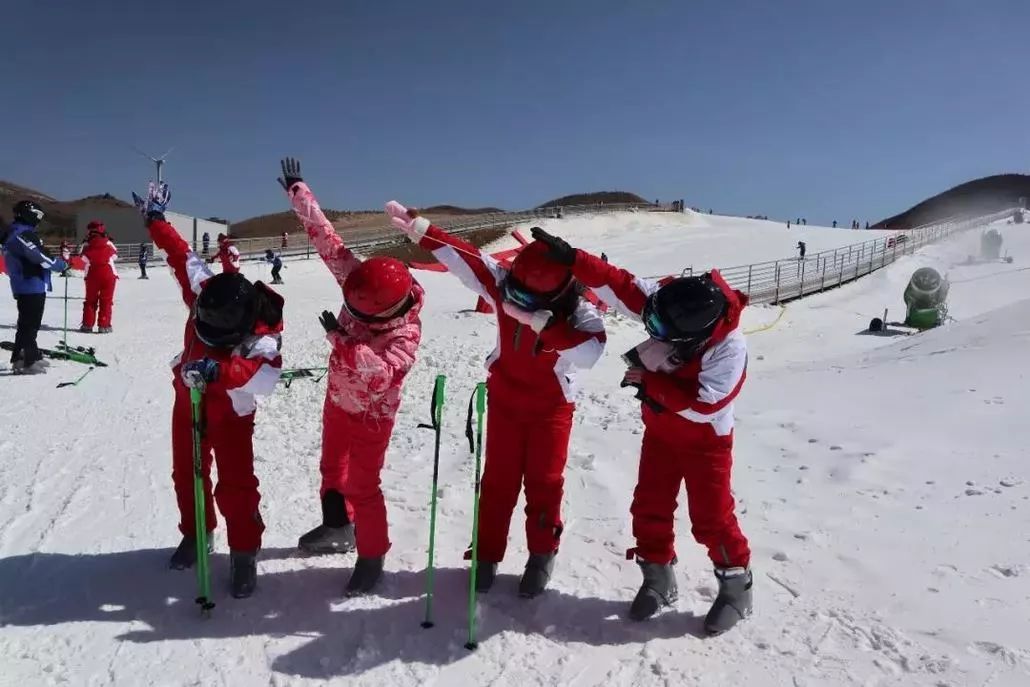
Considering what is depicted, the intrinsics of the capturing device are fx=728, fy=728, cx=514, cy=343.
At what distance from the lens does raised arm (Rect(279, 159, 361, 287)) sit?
4340 millimetres

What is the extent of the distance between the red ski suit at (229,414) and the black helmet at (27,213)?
659 cm

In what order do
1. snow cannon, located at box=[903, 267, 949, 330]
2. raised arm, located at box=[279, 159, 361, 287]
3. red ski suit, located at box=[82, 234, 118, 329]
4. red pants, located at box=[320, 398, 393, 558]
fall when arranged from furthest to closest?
1. snow cannon, located at box=[903, 267, 949, 330]
2. red ski suit, located at box=[82, 234, 118, 329]
3. raised arm, located at box=[279, 159, 361, 287]
4. red pants, located at box=[320, 398, 393, 558]

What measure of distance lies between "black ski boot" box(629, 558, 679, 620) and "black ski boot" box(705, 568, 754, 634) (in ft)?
0.81

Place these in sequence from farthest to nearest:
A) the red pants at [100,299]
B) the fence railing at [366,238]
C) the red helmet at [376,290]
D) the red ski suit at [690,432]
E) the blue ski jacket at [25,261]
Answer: the fence railing at [366,238], the red pants at [100,299], the blue ski jacket at [25,261], the red helmet at [376,290], the red ski suit at [690,432]

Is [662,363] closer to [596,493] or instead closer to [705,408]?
[705,408]

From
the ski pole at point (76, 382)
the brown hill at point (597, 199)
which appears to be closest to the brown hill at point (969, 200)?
the brown hill at point (597, 199)

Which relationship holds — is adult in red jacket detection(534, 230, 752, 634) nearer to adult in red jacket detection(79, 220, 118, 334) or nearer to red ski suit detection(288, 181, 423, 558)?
red ski suit detection(288, 181, 423, 558)

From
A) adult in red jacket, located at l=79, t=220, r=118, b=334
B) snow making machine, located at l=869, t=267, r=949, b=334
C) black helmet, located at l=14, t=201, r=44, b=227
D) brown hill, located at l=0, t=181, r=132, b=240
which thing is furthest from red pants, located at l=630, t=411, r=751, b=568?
brown hill, located at l=0, t=181, r=132, b=240

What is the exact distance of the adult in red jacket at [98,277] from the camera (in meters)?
12.3

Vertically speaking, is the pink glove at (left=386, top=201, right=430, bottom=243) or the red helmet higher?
the pink glove at (left=386, top=201, right=430, bottom=243)

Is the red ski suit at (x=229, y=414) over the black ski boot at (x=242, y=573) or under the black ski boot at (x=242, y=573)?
over

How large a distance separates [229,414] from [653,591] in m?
2.38

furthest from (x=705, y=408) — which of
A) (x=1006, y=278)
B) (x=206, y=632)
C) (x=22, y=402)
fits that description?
(x=1006, y=278)

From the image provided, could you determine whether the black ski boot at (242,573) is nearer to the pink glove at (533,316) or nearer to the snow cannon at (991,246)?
the pink glove at (533,316)
